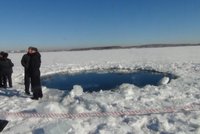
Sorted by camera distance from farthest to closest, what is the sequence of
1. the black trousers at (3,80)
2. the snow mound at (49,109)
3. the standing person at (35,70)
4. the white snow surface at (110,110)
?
the black trousers at (3,80)
the standing person at (35,70)
the snow mound at (49,109)
the white snow surface at (110,110)

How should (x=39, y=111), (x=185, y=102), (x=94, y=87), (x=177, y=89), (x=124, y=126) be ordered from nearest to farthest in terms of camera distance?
(x=124, y=126) → (x=39, y=111) → (x=185, y=102) → (x=177, y=89) → (x=94, y=87)

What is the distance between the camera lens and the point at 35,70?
30.4ft

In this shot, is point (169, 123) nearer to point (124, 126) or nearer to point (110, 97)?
point (124, 126)

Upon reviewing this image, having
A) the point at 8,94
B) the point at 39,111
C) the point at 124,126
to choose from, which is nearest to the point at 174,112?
the point at 124,126

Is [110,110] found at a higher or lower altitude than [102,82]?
higher

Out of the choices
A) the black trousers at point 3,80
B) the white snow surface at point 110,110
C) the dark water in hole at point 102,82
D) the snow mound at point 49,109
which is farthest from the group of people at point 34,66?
the dark water in hole at point 102,82

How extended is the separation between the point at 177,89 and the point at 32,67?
480cm

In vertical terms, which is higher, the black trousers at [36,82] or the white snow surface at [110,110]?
the black trousers at [36,82]

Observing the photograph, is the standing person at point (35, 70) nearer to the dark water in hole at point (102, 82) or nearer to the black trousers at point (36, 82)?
the black trousers at point (36, 82)

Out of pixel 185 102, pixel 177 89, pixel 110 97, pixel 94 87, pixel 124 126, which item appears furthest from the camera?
→ pixel 94 87

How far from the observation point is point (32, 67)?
929cm

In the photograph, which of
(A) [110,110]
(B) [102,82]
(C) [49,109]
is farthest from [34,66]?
(B) [102,82]

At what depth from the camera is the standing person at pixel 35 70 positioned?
9.16 m

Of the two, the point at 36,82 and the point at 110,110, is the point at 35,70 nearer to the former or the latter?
the point at 36,82
